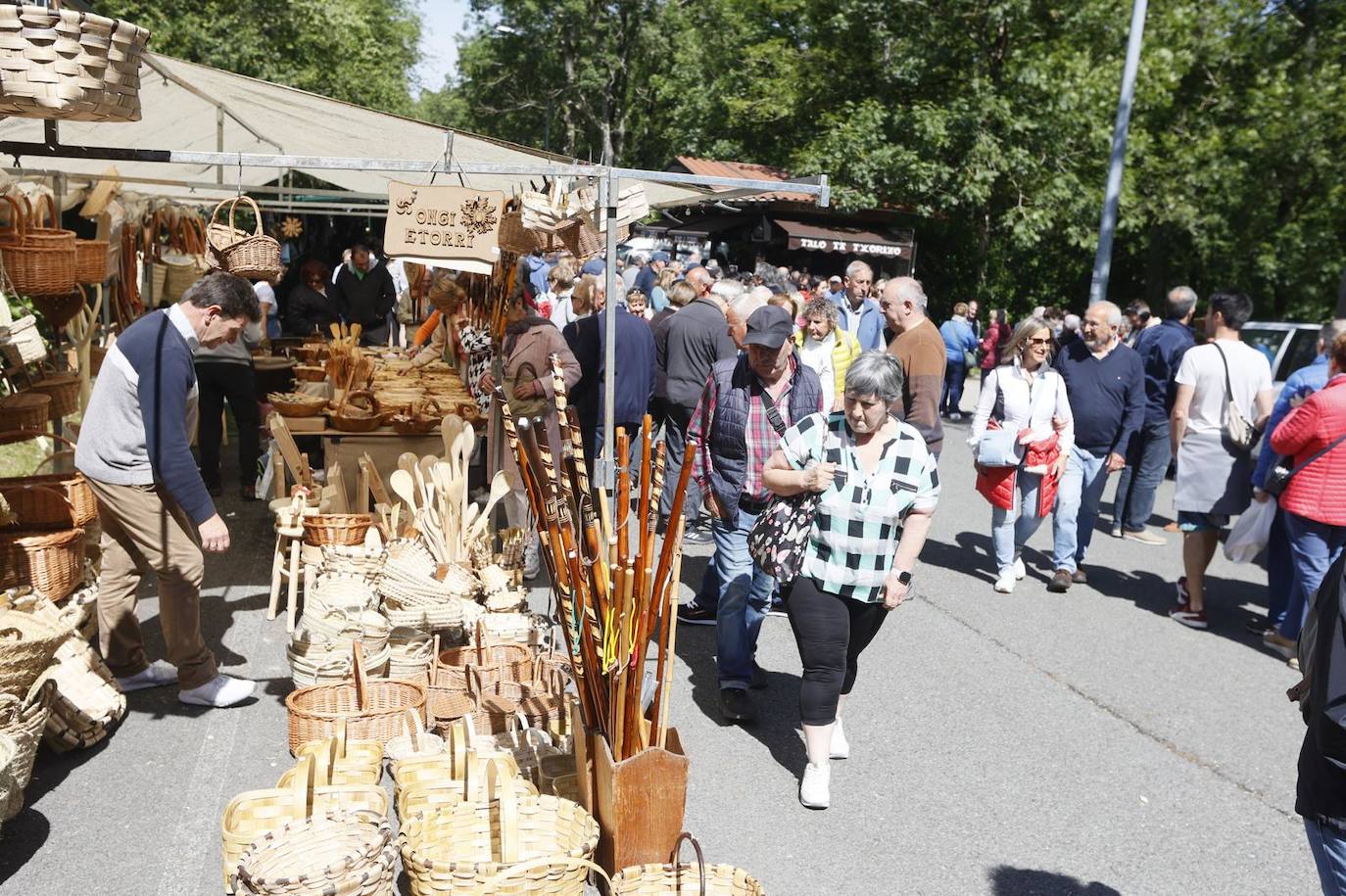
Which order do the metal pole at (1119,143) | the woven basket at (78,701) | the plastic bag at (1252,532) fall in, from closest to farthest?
1. the woven basket at (78,701)
2. the plastic bag at (1252,532)
3. the metal pole at (1119,143)

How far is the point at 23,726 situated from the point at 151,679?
1.29 meters

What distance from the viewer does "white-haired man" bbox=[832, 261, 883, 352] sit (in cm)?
903

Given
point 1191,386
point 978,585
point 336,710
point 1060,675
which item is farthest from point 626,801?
point 1191,386

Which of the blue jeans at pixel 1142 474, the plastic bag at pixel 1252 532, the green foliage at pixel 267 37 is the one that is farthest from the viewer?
the green foliage at pixel 267 37

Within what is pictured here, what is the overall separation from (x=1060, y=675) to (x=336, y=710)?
3.62 metres

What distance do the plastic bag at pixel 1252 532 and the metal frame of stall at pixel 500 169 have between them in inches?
128

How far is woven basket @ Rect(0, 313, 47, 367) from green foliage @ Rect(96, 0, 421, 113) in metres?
15.0

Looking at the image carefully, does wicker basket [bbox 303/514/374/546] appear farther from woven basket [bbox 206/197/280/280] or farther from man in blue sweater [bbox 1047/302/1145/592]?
man in blue sweater [bbox 1047/302/1145/592]

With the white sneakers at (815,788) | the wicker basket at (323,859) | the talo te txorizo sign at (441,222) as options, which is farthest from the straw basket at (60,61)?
the white sneakers at (815,788)

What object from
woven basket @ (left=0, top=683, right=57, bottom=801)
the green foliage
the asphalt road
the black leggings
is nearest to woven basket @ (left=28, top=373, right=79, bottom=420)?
the asphalt road

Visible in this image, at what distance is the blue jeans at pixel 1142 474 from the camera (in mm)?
8695

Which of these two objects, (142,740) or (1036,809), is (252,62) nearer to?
(142,740)

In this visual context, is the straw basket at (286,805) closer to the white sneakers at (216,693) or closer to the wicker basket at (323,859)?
the wicker basket at (323,859)

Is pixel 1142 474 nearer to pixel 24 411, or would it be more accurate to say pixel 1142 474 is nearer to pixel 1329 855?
pixel 1329 855
